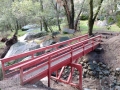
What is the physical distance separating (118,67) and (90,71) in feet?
6.32

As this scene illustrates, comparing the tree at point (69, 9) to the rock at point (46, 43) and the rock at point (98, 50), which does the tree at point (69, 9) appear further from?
the rock at point (98, 50)

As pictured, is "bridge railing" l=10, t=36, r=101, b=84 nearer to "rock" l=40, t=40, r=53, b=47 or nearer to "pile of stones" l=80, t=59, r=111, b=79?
"pile of stones" l=80, t=59, r=111, b=79

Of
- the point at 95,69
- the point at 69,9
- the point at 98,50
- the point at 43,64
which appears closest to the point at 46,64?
the point at 43,64

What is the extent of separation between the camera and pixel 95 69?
1338 centimetres

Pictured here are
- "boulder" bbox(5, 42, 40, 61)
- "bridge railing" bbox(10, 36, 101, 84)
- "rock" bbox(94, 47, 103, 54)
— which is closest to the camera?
"bridge railing" bbox(10, 36, 101, 84)

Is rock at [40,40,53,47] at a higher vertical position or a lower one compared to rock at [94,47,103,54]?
higher

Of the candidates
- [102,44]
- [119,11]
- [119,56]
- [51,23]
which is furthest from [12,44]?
[119,11]

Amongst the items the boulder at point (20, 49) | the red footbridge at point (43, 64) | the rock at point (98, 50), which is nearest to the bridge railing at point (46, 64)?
the red footbridge at point (43, 64)

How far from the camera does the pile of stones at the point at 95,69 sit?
13008 millimetres

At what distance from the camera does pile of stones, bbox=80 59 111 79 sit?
1301 centimetres

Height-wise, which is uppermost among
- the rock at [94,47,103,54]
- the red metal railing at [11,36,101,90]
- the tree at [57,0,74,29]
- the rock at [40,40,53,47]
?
the tree at [57,0,74,29]

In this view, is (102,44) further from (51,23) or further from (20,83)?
(20,83)

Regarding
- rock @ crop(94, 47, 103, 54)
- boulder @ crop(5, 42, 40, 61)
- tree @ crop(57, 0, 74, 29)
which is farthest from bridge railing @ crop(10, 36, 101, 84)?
tree @ crop(57, 0, 74, 29)

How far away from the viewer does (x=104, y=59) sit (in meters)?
14.0
